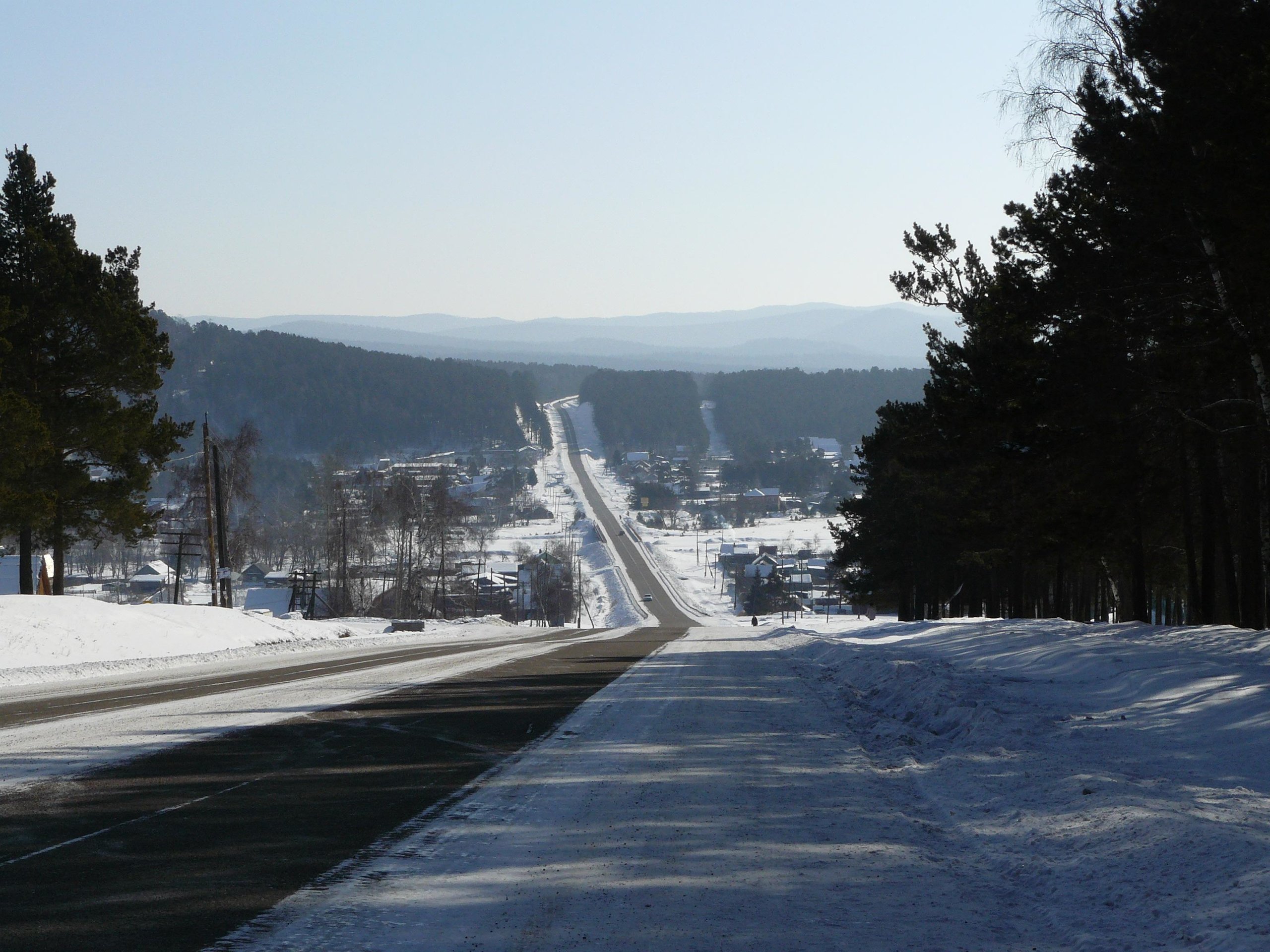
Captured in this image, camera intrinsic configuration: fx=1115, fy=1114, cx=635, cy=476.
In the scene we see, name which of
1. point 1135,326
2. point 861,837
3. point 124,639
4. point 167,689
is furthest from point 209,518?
point 861,837

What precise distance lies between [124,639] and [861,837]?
2727 centimetres

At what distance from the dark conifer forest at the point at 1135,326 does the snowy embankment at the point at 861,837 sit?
269 inches

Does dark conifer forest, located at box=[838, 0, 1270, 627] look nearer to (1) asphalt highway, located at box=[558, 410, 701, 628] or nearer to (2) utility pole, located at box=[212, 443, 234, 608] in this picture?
(2) utility pole, located at box=[212, 443, 234, 608]

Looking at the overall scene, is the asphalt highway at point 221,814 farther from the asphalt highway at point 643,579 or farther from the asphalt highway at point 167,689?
the asphalt highway at point 643,579

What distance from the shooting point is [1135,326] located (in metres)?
20.6

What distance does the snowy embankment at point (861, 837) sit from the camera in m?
5.62

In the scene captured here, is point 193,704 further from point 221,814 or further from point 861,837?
point 861,837

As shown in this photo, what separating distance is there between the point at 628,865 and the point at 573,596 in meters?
108

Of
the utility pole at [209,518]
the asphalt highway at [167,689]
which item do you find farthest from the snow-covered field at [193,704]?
the utility pole at [209,518]

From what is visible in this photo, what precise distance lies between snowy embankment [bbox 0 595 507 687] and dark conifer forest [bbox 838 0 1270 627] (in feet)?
64.4

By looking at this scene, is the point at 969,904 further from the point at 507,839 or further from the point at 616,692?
the point at 616,692

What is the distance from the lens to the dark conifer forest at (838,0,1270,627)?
15320 mm

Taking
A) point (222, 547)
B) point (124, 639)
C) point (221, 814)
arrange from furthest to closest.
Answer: point (222, 547) → point (124, 639) → point (221, 814)

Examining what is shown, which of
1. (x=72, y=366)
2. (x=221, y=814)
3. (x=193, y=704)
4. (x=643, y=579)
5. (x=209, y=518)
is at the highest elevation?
(x=72, y=366)
